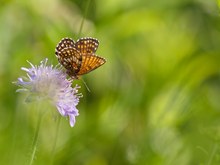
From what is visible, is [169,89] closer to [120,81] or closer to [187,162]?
[120,81]

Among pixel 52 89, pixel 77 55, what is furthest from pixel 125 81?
pixel 52 89

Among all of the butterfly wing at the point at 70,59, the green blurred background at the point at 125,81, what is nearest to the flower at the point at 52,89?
the butterfly wing at the point at 70,59

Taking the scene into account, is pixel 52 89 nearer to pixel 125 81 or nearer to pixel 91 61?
pixel 91 61

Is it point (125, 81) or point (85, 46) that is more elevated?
point (85, 46)

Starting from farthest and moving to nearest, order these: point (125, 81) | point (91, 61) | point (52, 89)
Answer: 1. point (125, 81)
2. point (91, 61)
3. point (52, 89)

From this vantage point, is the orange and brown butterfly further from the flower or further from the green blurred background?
the green blurred background

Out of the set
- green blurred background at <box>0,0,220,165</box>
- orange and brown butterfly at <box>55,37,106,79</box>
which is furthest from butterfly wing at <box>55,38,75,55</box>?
green blurred background at <box>0,0,220,165</box>

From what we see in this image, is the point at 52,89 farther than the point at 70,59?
No
